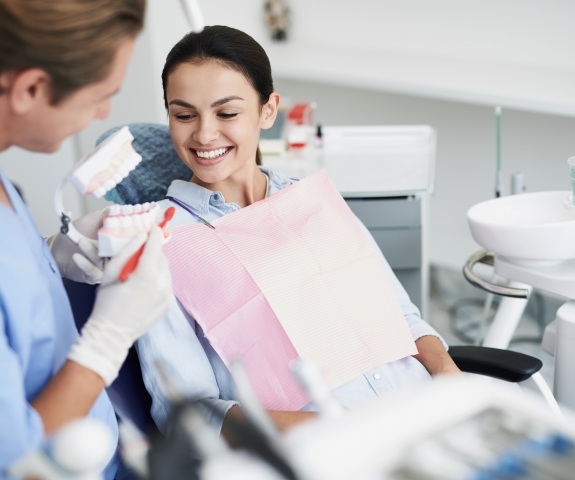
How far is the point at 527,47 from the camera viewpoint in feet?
9.35

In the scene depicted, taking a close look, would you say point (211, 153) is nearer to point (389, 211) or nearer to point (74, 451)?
point (389, 211)

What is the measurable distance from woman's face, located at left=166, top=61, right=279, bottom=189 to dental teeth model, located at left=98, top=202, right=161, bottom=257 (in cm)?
28

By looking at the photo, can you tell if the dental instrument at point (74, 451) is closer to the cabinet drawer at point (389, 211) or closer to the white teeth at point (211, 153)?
the white teeth at point (211, 153)

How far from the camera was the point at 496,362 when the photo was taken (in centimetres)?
141

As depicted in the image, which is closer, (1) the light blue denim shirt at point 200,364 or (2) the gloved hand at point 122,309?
(2) the gloved hand at point 122,309

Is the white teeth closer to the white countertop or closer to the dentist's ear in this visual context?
the dentist's ear

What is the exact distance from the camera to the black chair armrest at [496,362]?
4.54 feet

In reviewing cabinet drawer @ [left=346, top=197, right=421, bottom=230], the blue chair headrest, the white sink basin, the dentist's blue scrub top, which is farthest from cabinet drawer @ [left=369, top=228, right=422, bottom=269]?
the dentist's blue scrub top

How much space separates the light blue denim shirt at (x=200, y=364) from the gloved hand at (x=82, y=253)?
0.14 m

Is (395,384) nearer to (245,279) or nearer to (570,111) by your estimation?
(245,279)

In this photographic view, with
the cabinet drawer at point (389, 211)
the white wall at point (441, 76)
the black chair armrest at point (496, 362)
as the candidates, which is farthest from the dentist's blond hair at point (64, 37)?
the white wall at point (441, 76)

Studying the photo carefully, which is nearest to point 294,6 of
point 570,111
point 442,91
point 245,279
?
point 442,91

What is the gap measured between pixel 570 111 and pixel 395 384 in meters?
1.33

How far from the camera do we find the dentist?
32.0 inches
